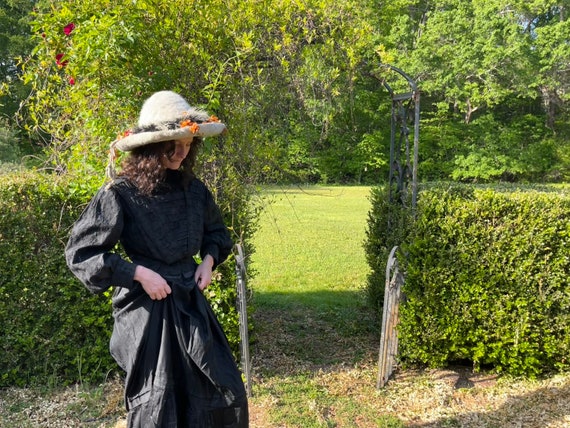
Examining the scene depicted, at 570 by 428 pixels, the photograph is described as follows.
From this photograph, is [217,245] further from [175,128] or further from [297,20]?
[297,20]

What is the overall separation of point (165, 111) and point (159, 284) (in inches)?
Answer: 28.7

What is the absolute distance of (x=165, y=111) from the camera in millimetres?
2025

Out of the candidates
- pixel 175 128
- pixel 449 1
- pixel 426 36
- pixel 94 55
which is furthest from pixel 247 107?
pixel 449 1

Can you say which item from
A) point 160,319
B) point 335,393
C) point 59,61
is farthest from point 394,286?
point 59,61

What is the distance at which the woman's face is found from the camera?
2.04 meters

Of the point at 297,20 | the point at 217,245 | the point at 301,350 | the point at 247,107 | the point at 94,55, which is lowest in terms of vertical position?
the point at 301,350

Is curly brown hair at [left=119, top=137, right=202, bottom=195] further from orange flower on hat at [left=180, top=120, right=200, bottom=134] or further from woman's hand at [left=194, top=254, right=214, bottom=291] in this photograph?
woman's hand at [left=194, top=254, right=214, bottom=291]

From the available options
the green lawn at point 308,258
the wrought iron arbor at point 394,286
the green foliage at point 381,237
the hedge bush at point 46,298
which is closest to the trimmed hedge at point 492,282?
the wrought iron arbor at point 394,286

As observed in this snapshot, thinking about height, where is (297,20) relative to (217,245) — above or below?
above

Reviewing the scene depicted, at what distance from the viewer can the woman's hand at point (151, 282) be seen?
191 cm

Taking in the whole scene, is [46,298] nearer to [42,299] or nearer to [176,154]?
[42,299]

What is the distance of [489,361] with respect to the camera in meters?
4.02

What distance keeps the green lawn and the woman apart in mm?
1807

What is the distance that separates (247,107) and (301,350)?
242 cm
